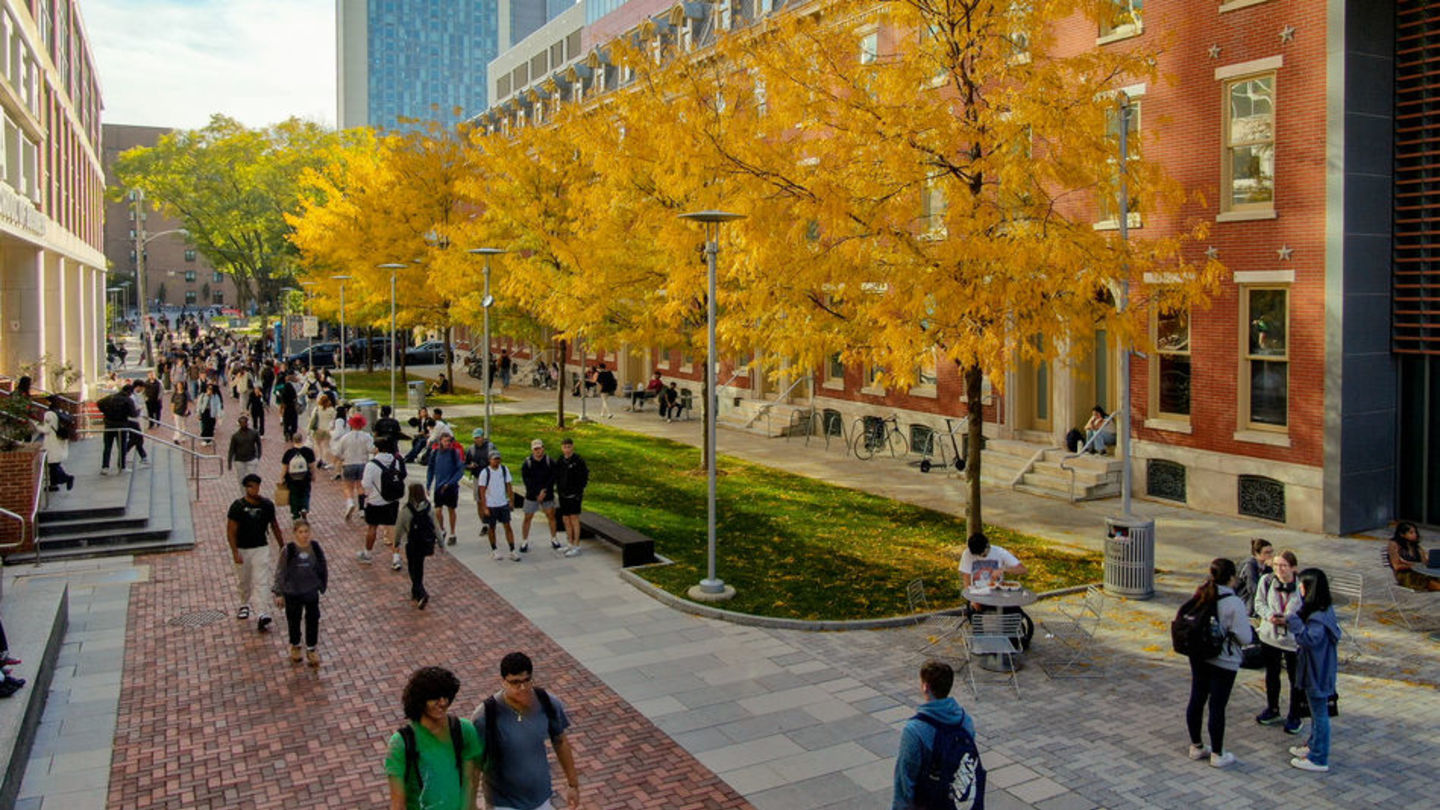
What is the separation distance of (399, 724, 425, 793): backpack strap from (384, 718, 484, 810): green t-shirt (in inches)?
0.5

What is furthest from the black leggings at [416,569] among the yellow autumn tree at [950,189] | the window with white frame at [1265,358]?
the window with white frame at [1265,358]

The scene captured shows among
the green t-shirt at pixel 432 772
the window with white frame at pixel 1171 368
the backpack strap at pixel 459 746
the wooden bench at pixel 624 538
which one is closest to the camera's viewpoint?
the green t-shirt at pixel 432 772

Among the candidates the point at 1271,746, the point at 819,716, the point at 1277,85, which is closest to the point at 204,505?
the point at 819,716

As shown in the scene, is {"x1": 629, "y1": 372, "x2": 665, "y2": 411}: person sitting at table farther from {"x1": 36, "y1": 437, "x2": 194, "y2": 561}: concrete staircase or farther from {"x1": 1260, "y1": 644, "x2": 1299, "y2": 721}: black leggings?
{"x1": 1260, "y1": 644, "x2": 1299, "y2": 721}: black leggings

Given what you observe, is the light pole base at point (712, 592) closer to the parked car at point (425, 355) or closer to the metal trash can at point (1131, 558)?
the metal trash can at point (1131, 558)

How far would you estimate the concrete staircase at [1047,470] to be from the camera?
879 inches

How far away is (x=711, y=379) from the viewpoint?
15.7 meters

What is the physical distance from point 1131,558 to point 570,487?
8.19m

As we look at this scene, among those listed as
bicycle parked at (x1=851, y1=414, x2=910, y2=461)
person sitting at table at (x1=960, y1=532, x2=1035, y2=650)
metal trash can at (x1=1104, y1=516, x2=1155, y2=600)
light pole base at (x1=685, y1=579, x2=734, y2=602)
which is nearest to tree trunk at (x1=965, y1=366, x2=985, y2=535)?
metal trash can at (x1=1104, y1=516, x2=1155, y2=600)

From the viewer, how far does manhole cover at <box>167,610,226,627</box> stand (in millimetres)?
13992

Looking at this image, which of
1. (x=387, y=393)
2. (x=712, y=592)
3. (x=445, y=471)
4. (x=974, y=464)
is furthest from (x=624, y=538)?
(x=387, y=393)

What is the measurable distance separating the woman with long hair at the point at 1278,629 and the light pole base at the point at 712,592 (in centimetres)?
656

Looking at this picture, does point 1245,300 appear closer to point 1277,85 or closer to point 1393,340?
point 1393,340

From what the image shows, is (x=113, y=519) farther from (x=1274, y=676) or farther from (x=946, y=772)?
(x=1274, y=676)
